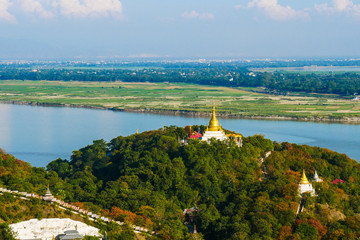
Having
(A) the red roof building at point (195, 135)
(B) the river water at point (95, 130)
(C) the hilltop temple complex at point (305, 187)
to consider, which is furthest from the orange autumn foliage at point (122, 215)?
(B) the river water at point (95, 130)

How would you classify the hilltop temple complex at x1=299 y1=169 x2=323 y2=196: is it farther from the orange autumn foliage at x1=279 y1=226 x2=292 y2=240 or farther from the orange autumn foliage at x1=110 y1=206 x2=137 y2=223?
the orange autumn foliage at x1=110 y1=206 x2=137 y2=223

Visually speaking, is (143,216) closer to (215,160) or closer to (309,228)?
(309,228)

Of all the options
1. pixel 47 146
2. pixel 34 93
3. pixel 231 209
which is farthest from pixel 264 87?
pixel 231 209

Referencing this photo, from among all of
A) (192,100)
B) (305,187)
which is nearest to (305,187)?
(305,187)

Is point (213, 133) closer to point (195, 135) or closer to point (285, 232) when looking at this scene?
point (195, 135)

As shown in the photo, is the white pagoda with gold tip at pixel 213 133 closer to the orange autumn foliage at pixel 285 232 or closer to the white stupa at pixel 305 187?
the white stupa at pixel 305 187

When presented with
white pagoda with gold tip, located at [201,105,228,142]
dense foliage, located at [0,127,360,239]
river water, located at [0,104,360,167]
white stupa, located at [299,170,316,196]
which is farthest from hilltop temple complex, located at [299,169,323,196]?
river water, located at [0,104,360,167]
